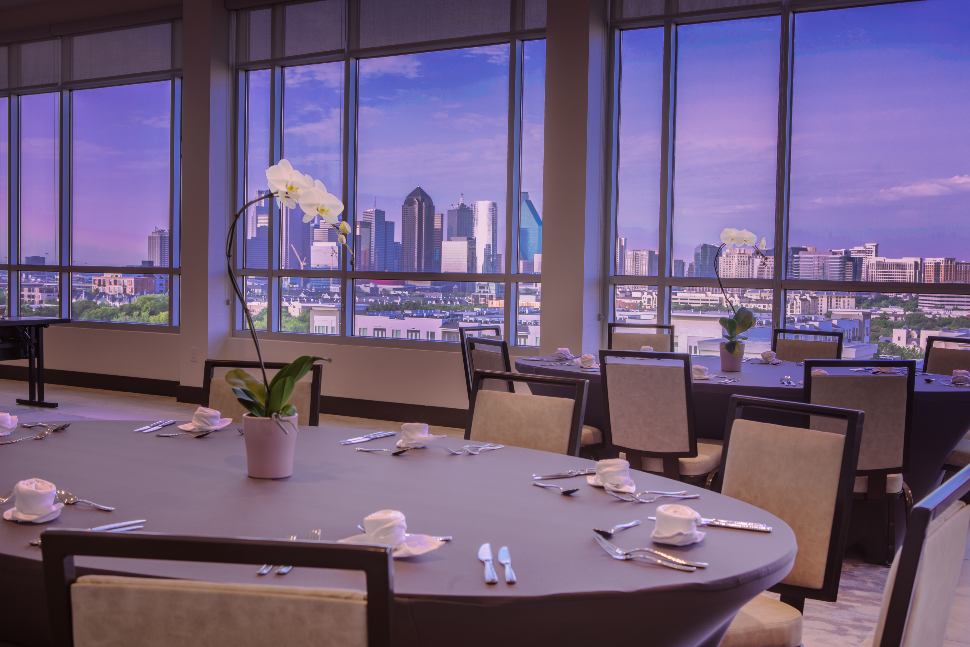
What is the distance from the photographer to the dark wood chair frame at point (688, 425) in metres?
3.35

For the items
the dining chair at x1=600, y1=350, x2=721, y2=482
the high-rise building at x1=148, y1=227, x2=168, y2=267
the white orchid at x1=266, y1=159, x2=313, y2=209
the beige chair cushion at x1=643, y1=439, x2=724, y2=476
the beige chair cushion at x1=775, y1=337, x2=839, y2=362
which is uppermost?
the high-rise building at x1=148, y1=227, x2=168, y2=267

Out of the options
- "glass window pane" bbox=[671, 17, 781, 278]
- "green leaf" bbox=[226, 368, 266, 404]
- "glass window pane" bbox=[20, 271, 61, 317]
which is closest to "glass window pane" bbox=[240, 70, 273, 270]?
"glass window pane" bbox=[20, 271, 61, 317]

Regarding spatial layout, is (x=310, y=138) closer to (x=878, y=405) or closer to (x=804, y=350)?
(x=804, y=350)

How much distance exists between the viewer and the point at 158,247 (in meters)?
8.00

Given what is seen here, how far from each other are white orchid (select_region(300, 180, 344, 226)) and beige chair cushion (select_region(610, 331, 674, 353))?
3735mm

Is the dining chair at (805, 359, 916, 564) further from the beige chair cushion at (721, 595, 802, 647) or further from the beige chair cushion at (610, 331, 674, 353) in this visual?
the beige chair cushion at (610, 331, 674, 353)

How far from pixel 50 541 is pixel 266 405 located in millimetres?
956

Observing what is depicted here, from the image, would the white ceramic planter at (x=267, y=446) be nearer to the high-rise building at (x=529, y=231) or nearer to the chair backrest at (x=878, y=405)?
the chair backrest at (x=878, y=405)

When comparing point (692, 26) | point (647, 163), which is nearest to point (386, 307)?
point (647, 163)

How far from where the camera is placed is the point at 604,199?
624 cm

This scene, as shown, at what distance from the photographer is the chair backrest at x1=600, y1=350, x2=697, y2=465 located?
338 centimetres

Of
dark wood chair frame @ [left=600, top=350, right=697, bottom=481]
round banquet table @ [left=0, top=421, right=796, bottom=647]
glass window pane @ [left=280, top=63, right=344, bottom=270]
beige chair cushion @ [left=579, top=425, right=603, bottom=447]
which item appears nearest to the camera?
round banquet table @ [left=0, top=421, right=796, bottom=647]

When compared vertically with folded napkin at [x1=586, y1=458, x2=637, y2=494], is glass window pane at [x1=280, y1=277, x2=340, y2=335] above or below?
above

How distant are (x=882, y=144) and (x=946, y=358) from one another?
67.7 inches
